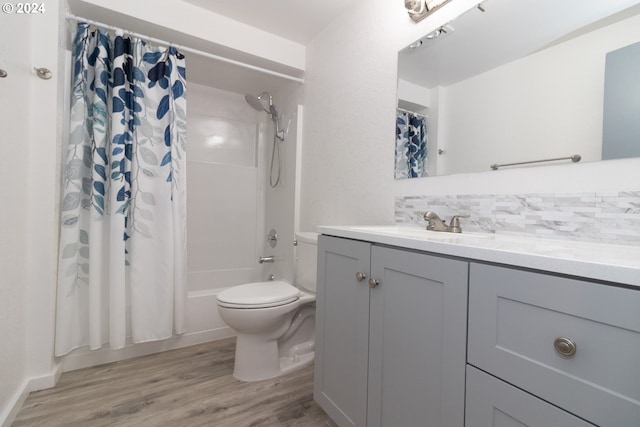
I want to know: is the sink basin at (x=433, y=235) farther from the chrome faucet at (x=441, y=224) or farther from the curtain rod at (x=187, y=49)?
the curtain rod at (x=187, y=49)

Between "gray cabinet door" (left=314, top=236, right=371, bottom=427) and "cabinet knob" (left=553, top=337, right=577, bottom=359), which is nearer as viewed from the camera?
"cabinet knob" (left=553, top=337, right=577, bottom=359)

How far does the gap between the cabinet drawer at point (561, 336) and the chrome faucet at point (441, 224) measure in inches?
19.9

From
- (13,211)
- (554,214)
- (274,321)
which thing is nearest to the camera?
(554,214)

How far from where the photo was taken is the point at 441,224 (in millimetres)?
1182

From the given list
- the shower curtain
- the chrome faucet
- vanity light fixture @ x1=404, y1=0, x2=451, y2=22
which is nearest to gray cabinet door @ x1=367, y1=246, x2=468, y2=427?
the chrome faucet

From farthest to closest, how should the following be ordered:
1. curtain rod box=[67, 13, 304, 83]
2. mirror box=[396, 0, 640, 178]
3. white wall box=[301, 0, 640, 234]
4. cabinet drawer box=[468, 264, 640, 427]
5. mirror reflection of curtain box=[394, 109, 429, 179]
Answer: curtain rod box=[67, 13, 304, 83] < mirror reflection of curtain box=[394, 109, 429, 179] < white wall box=[301, 0, 640, 234] < mirror box=[396, 0, 640, 178] < cabinet drawer box=[468, 264, 640, 427]

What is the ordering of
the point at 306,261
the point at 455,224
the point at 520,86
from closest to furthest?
the point at 520,86, the point at 455,224, the point at 306,261

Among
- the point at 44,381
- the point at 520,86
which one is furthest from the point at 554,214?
the point at 44,381

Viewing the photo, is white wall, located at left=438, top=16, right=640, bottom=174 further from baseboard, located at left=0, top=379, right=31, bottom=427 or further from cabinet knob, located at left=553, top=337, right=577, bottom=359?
baseboard, located at left=0, top=379, right=31, bottom=427

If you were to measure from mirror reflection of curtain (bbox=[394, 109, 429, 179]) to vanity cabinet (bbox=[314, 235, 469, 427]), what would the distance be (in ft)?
1.84

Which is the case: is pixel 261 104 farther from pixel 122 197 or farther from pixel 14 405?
pixel 14 405

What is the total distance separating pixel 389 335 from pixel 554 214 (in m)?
0.67

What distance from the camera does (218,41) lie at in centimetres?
191

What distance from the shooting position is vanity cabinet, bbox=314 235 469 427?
72cm
